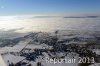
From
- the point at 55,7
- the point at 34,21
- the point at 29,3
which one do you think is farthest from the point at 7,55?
the point at 55,7

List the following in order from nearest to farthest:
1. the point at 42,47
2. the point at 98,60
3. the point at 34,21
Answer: the point at 98,60 < the point at 42,47 < the point at 34,21

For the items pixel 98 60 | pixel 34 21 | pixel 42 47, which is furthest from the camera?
pixel 34 21

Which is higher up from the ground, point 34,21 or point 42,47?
point 34,21

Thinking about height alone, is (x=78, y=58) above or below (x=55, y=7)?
below

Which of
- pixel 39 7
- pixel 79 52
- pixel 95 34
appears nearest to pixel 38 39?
pixel 39 7

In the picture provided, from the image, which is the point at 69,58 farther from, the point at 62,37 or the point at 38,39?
the point at 38,39

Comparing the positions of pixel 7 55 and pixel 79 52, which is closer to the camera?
pixel 79 52

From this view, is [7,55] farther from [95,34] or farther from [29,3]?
[95,34]

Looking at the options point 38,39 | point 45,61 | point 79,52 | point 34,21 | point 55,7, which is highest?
point 55,7

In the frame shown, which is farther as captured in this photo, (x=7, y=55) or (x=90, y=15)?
(x=7, y=55)
